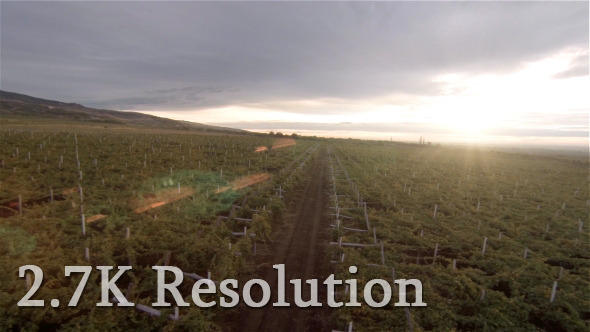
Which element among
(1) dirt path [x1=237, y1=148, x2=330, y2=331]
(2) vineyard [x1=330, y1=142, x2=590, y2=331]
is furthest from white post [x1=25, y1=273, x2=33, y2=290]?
(2) vineyard [x1=330, y1=142, x2=590, y2=331]

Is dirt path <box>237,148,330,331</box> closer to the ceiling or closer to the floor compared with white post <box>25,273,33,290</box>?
closer to the floor

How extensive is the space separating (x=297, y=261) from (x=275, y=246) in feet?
5.34

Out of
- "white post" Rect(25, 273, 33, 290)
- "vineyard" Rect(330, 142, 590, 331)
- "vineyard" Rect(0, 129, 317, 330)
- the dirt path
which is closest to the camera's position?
"vineyard" Rect(0, 129, 317, 330)

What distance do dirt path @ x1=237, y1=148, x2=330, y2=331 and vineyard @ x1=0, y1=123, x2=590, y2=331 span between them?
87 millimetres

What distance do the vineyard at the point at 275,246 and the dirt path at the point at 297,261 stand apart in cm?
9

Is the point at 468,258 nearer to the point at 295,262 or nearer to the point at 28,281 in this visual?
the point at 295,262

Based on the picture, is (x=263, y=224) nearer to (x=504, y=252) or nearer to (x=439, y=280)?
(x=439, y=280)

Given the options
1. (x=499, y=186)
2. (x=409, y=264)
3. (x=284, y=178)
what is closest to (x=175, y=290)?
(x=409, y=264)

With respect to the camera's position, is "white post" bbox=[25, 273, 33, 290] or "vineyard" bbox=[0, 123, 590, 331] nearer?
"white post" bbox=[25, 273, 33, 290]

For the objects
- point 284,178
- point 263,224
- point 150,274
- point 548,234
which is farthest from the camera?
point 284,178

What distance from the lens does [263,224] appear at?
14.0 m

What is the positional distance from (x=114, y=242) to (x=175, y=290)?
3947 mm

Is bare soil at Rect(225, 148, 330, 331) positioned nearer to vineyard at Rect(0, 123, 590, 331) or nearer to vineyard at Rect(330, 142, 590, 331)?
vineyard at Rect(0, 123, 590, 331)

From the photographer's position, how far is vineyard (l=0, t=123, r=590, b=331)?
7859 millimetres
